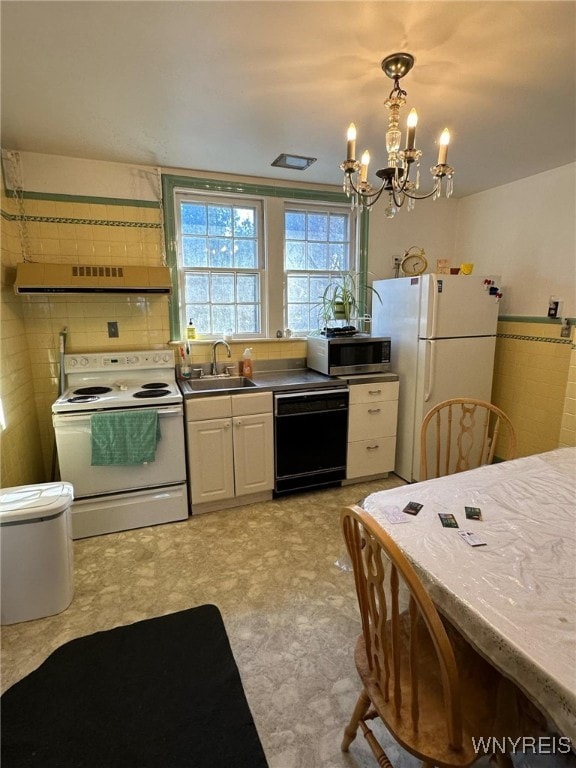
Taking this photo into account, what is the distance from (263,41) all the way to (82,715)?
2.71 meters

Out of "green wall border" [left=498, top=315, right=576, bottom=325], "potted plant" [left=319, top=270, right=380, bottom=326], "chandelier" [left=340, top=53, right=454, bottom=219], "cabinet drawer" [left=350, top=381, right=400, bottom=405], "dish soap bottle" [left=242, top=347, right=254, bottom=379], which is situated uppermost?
"chandelier" [left=340, top=53, right=454, bottom=219]

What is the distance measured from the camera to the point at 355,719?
1280mm

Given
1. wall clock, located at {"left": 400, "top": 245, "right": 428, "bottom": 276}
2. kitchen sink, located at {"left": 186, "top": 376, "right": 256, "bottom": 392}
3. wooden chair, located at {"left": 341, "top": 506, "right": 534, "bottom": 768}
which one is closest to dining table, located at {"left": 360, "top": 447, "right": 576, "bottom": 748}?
wooden chair, located at {"left": 341, "top": 506, "right": 534, "bottom": 768}

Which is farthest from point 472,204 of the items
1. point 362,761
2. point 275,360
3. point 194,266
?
point 362,761

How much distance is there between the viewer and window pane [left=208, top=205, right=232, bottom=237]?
331cm

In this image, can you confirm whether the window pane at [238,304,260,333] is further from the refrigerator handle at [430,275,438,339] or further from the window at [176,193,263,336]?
the refrigerator handle at [430,275,438,339]

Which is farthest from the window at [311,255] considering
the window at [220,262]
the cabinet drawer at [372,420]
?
the cabinet drawer at [372,420]

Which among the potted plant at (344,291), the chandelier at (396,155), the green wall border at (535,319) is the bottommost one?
the green wall border at (535,319)

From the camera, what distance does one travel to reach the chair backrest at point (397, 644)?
878 mm

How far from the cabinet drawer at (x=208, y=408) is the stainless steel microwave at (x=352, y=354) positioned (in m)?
0.89

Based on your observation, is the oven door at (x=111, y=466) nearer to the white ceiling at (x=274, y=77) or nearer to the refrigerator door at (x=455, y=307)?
the white ceiling at (x=274, y=77)

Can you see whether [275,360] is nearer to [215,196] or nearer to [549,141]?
[215,196]

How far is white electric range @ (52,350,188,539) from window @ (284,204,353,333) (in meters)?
1.41

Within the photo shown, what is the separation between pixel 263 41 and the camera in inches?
63.1
